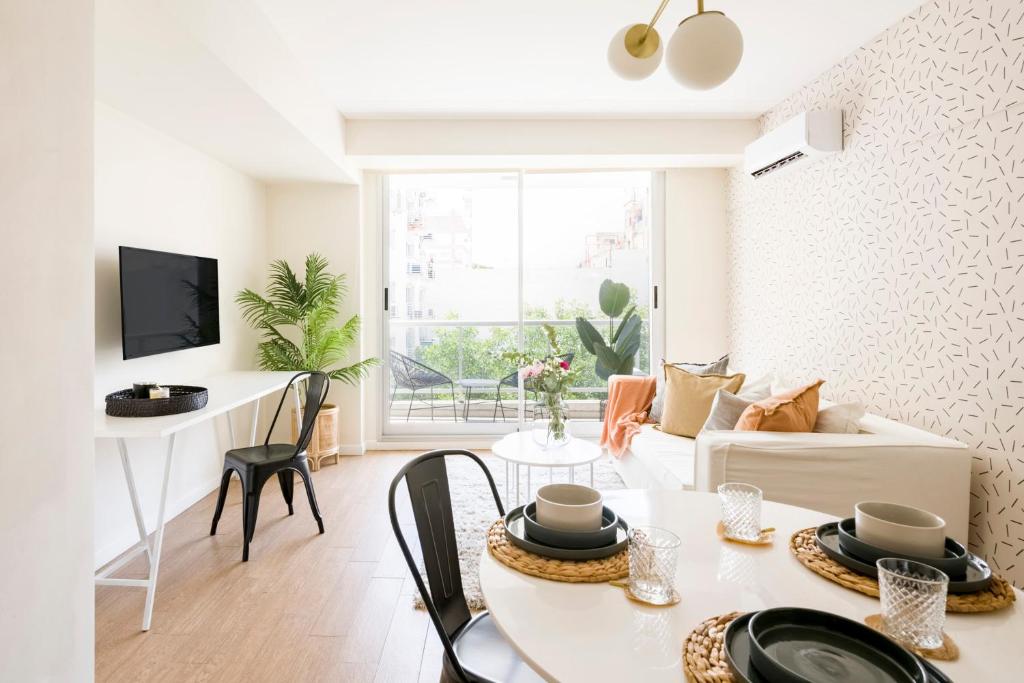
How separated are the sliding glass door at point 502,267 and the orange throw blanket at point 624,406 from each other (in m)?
0.80

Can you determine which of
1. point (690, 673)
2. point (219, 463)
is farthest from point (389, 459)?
point (690, 673)

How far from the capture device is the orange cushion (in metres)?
2.57

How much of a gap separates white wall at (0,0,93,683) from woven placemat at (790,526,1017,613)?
5.82 ft

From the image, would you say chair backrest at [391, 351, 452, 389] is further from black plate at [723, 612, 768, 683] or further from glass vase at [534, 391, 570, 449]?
black plate at [723, 612, 768, 683]

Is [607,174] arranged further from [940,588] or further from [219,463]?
[940,588]

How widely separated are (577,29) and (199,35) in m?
1.75

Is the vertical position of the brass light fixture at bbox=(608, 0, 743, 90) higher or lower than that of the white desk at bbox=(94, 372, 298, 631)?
higher

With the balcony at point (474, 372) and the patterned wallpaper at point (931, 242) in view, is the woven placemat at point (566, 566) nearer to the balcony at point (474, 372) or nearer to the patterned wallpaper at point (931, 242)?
the patterned wallpaper at point (931, 242)

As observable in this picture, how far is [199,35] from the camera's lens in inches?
85.8

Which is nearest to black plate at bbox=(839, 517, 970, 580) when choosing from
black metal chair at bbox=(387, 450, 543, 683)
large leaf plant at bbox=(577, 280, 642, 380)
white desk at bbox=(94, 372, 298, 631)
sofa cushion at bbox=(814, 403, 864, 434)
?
black metal chair at bbox=(387, 450, 543, 683)

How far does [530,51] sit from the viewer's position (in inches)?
124

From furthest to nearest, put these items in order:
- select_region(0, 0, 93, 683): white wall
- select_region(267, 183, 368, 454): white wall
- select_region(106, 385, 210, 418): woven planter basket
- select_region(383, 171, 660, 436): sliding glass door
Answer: select_region(383, 171, 660, 436): sliding glass door, select_region(267, 183, 368, 454): white wall, select_region(106, 385, 210, 418): woven planter basket, select_region(0, 0, 93, 683): white wall

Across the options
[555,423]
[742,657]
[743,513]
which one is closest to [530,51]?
[555,423]

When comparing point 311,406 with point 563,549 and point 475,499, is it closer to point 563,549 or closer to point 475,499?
point 475,499
